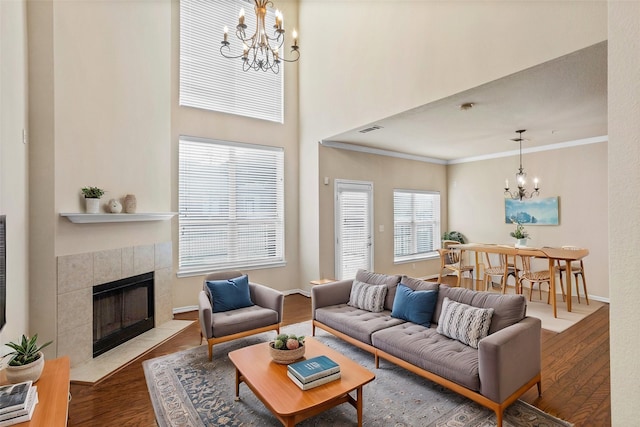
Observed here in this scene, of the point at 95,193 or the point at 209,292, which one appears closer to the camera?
the point at 95,193

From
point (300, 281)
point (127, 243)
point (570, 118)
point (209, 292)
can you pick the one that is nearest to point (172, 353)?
point (209, 292)

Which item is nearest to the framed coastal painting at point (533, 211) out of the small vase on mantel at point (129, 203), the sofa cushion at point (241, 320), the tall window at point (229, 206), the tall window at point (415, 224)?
the tall window at point (415, 224)

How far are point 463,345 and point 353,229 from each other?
3629 millimetres

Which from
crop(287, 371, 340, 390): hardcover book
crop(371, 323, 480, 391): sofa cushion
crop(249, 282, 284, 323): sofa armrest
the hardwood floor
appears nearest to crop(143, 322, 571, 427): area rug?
the hardwood floor

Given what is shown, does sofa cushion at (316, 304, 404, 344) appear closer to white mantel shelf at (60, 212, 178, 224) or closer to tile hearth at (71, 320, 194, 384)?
tile hearth at (71, 320, 194, 384)

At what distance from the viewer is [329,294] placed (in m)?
4.00

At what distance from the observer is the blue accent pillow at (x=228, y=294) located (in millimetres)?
3803

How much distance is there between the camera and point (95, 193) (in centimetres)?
346

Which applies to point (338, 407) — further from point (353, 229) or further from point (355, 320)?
point (353, 229)

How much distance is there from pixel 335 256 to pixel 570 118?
408cm

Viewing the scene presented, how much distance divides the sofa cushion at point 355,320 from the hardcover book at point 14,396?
252 cm

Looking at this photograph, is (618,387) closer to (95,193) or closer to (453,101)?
(453,101)

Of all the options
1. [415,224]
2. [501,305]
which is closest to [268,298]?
[501,305]

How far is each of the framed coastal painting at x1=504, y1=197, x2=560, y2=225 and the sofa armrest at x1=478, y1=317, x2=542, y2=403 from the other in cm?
450
